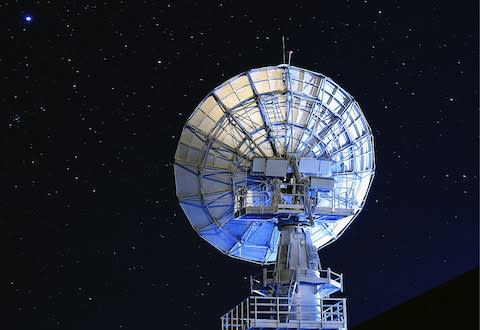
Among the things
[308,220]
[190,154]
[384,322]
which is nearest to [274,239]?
[308,220]

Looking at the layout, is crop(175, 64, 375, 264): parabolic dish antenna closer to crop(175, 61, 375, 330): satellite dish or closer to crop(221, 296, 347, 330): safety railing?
crop(175, 61, 375, 330): satellite dish

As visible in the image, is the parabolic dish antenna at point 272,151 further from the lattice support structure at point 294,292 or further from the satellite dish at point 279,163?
the lattice support structure at point 294,292

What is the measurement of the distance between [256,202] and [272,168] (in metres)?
1.72

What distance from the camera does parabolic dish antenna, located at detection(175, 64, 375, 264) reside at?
34156 mm

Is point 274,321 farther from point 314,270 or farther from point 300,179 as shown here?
point 300,179

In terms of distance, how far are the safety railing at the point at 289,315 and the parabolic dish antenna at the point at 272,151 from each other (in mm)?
3581

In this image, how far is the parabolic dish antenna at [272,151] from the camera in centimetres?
3416

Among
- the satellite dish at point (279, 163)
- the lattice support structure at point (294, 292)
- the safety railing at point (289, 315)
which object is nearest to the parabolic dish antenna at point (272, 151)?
the satellite dish at point (279, 163)

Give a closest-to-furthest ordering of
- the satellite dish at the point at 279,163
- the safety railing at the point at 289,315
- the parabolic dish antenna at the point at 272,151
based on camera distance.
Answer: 1. the safety railing at the point at 289,315
2. the satellite dish at the point at 279,163
3. the parabolic dish antenna at the point at 272,151

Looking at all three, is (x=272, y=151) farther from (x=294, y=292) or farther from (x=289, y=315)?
(x=289, y=315)

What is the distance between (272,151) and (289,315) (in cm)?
692

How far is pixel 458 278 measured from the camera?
19.1m

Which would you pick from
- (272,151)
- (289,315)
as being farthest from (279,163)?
(289,315)

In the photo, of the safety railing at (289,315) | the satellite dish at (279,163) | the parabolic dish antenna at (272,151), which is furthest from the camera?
the parabolic dish antenna at (272,151)
